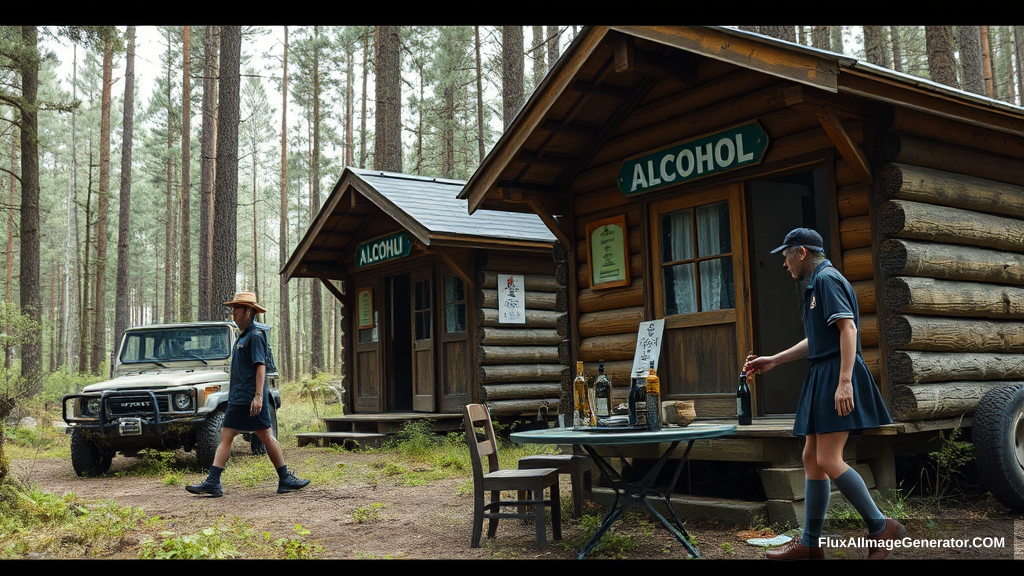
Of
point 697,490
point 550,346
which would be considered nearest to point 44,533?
point 697,490

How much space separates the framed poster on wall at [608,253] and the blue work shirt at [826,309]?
144 inches

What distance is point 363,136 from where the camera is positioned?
3356 centimetres

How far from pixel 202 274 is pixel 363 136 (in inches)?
523

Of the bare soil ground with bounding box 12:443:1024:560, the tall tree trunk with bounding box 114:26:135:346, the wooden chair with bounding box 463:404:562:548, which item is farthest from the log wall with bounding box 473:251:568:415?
the tall tree trunk with bounding box 114:26:135:346

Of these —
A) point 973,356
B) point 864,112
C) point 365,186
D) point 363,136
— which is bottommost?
point 973,356

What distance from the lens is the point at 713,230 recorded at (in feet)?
26.4

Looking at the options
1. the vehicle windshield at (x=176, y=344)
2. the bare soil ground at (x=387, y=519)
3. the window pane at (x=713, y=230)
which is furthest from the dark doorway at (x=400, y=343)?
the window pane at (x=713, y=230)

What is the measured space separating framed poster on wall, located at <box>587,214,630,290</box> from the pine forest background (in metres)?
7.58

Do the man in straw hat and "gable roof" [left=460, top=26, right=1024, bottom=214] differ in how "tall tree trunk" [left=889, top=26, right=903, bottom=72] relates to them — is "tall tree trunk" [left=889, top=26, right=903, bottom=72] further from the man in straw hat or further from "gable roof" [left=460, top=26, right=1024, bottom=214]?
the man in straw hat

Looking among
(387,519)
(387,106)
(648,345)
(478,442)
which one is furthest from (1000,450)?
(387,106)

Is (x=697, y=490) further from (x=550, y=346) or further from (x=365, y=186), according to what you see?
(x=365, y=186)

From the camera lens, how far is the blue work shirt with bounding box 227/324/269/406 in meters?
9.05

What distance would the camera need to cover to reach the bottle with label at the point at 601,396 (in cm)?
607
